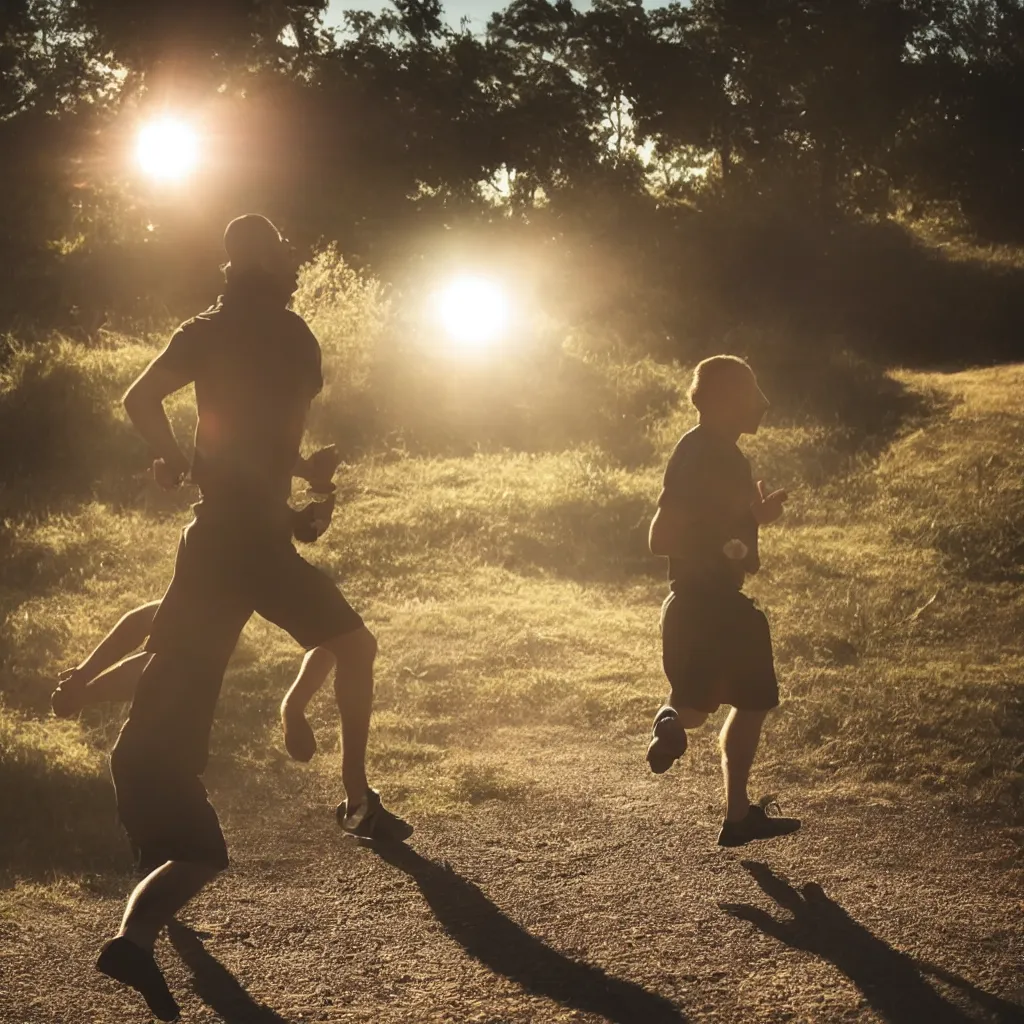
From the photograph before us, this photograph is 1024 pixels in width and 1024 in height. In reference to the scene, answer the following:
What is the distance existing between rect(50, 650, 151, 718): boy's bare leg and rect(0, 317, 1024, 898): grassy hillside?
0.79 meters

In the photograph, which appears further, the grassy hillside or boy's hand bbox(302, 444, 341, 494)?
the grassy hillside

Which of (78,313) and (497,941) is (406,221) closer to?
(78,313)

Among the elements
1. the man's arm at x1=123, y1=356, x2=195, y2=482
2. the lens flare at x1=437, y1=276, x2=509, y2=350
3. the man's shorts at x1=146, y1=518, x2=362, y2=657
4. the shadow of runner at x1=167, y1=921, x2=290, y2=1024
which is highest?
the lens flare at x1=437, y1=276, x2=509, y2=350

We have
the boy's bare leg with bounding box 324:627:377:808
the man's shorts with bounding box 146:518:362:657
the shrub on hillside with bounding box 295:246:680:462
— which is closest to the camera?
the man's shorts with bounding box 146:518:362:657

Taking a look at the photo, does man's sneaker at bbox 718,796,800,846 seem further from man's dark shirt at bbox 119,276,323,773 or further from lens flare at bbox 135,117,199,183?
lens flare at bbox 135,117,199,183

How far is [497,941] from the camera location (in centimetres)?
409

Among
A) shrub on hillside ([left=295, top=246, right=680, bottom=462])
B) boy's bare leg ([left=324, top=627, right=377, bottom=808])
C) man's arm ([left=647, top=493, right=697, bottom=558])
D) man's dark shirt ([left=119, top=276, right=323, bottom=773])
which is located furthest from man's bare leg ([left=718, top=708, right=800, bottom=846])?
shrub on hillside ([left=295, top=246, right=680, bottom=462])

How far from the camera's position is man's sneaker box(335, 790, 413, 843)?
4707mm

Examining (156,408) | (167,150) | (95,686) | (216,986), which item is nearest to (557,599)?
(95,686)

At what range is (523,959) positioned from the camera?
13.0ft

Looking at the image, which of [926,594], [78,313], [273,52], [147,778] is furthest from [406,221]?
[147,778]

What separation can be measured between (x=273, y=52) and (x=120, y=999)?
27946 millimetres

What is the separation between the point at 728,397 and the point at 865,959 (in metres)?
1.85

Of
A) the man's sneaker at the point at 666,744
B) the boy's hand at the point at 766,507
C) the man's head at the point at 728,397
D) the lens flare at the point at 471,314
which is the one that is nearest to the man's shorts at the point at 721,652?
the man's sneaker at the point at 666,744
